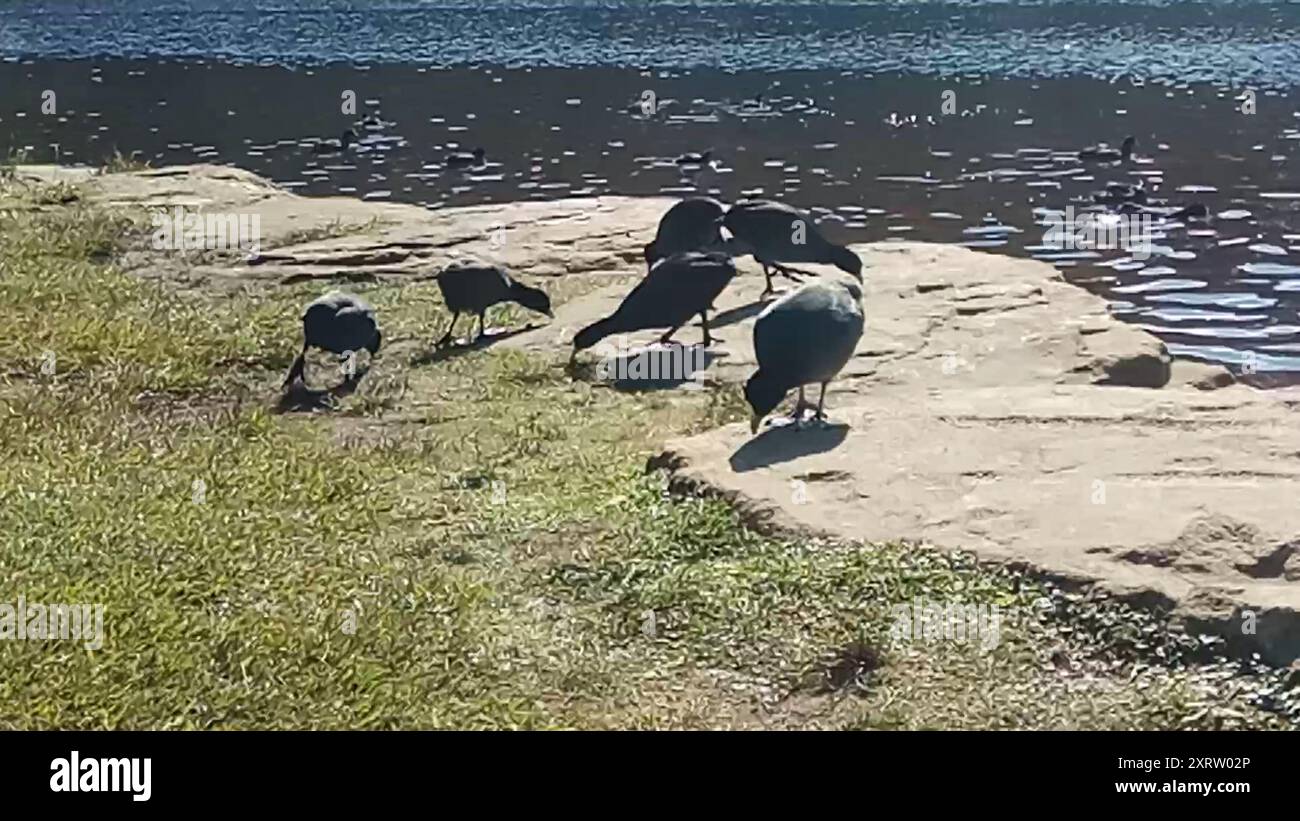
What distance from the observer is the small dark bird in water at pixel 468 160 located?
987 inches

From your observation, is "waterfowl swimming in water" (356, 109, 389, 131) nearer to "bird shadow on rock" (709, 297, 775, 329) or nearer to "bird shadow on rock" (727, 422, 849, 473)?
"bird shadow on rock" (709, 297, 775, 329)

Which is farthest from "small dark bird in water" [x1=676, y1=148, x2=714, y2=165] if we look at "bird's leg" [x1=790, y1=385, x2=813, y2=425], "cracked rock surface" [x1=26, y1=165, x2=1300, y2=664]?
"bird's leg" [x1=790, y1=385, x2=813, y2=425]

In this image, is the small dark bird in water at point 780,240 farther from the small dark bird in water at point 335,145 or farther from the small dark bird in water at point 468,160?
the small dark bird in water at point 335,145

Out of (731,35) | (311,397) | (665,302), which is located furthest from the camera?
(731,35)

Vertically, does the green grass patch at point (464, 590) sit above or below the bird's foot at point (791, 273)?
below

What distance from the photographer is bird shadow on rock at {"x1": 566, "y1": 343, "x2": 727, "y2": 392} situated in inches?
367

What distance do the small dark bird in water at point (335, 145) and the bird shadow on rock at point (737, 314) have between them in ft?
54.1

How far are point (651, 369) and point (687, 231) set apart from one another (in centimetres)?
285

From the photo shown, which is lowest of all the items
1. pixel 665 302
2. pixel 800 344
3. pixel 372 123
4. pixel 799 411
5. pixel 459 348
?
pixel 459 348

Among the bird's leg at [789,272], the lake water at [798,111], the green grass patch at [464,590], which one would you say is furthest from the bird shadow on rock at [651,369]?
the lake water at [798,111]

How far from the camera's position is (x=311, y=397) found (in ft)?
29.5

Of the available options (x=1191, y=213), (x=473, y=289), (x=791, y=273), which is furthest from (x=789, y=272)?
(x=1191, y=213)

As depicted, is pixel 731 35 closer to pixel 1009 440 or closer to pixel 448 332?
pixel 448 332

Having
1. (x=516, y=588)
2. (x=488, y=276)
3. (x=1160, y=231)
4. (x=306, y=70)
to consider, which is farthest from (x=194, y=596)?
(x=306, y=70)
